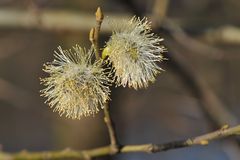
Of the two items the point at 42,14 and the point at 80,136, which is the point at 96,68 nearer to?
the point at 42,14

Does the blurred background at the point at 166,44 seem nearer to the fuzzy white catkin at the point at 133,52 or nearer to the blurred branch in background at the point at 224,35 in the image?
the blurred branch in background at the point at 224,35

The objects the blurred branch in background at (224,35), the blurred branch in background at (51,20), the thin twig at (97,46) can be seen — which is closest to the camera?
the thin twig at (97,46)

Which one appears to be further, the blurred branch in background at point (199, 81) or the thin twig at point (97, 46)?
the blurred branch in background at point (199, 81)

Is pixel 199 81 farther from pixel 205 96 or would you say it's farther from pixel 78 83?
pixel 78 83

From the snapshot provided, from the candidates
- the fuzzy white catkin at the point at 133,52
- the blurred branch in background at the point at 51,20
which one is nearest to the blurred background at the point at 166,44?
the blurred branch in background at the point at 51,20

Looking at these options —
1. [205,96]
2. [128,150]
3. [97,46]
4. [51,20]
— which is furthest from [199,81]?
[97,46]

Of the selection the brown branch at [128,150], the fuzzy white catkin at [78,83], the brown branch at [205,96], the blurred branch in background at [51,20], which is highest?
the blurred branch in background at [51,20]

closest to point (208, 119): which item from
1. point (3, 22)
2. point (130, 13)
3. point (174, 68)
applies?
point (174, 68)
